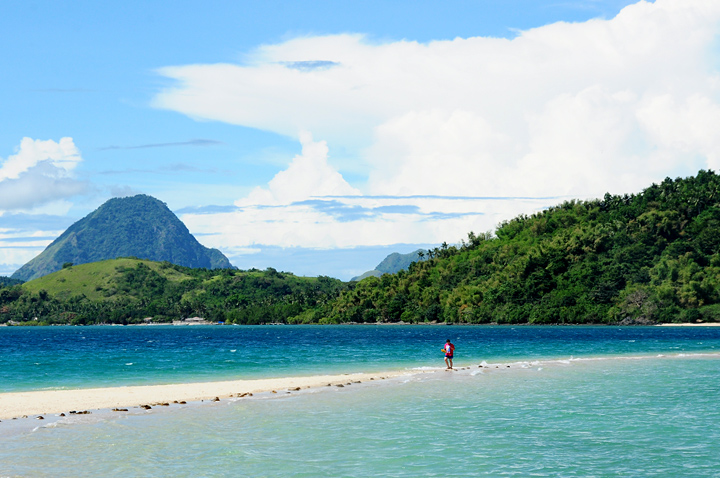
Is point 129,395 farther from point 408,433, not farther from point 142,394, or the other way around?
point 408,433

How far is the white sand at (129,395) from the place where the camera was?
37562 mm

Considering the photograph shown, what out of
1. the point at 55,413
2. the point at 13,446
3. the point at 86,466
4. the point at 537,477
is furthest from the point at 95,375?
the point at 537,477

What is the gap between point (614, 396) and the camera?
4128 centimetres

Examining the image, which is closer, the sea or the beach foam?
the sea

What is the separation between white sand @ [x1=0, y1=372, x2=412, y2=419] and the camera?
37.6m

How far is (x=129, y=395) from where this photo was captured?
4341cm

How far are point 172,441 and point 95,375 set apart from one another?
4096 cm

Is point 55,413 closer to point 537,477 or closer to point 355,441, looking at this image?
point 355,441

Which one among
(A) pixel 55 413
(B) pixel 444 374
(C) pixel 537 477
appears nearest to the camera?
(C) pixel 537 477

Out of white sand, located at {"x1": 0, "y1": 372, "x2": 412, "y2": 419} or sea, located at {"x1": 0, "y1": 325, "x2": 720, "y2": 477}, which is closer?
sea, located at {"x1": 0, "y1": 325, "x2": 720, "y2": 477}

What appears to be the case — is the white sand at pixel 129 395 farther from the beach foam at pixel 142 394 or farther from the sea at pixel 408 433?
the sea at pixel 408 433

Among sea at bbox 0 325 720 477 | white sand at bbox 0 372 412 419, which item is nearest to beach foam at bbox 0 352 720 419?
white sand at bbox 0 372 412 419

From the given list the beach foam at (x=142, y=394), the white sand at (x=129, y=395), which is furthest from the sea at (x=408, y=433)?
the white sand at (x=129, y=395)

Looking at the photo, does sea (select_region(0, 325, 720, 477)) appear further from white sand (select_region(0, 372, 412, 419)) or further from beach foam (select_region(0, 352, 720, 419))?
white sand (select_region(0, 372, 412, 419))
